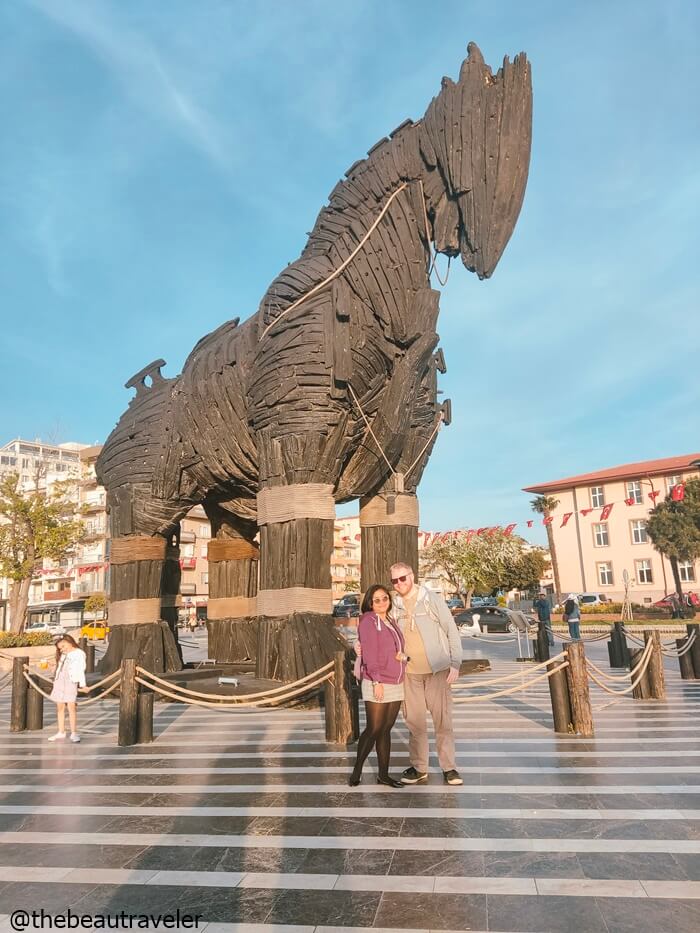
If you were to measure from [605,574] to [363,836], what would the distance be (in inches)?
1779

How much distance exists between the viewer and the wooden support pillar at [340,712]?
6102mm

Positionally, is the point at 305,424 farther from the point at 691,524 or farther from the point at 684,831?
the point at 691,524

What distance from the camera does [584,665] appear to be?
6188 mm

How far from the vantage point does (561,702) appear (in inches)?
246

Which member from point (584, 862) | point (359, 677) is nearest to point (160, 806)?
point (359, 677)

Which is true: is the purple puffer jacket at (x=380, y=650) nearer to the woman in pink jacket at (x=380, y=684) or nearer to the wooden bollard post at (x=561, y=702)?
the woman in pink jacket at (x=380, y=684)

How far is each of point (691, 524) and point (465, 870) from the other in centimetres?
3716

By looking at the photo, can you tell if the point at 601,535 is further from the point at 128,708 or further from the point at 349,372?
the point at 128,708

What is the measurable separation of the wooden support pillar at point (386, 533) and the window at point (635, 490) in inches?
1544

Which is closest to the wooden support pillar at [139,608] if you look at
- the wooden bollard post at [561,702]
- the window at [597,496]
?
the wooden bollard post at [561,702]

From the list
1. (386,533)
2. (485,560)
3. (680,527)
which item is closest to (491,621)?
(680,527)

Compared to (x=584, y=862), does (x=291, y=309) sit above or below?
above

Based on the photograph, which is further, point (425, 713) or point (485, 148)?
point (485, 148)

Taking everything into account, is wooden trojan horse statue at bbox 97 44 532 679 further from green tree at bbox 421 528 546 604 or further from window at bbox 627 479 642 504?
green tree at bbox 421 528 546 604
